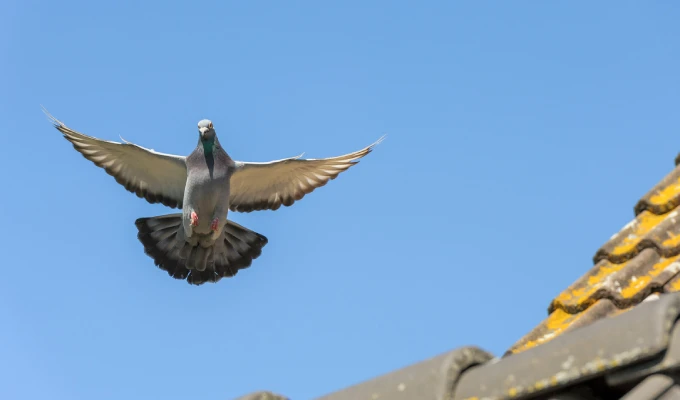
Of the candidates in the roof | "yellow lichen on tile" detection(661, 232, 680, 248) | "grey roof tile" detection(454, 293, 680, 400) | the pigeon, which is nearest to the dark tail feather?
the pigeon

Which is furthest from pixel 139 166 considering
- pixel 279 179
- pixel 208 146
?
pixel 279 179

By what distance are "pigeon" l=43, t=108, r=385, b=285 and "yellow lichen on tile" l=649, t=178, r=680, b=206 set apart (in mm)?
6668

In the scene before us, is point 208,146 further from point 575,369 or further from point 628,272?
point 575,369

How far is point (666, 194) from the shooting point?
4402mm

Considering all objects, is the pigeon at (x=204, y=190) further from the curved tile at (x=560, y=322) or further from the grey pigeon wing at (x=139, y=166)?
the curved tile at (x=560, y=322)

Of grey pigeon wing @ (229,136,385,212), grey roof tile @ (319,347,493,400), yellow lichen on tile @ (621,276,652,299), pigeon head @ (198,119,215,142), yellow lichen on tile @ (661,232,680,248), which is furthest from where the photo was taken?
grey pigeon wing @ (229,136,385,212)

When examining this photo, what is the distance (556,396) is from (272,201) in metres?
9.45

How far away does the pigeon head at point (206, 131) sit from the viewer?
1085cm

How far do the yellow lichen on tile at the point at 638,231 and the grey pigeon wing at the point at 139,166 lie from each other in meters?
7.54

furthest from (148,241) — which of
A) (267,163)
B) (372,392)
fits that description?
(372,392)

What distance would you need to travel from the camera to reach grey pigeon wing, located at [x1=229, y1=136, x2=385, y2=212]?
36.9ft

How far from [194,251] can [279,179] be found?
55.9 inches

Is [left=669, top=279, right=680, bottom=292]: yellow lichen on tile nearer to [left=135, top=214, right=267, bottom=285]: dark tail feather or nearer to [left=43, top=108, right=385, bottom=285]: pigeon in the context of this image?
[left=43, top=108, right=385, bottom=285]: pigeon

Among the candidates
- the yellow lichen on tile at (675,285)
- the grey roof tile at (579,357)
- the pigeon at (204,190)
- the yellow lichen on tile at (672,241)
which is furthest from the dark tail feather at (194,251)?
the grey roof tile at (579,357)
